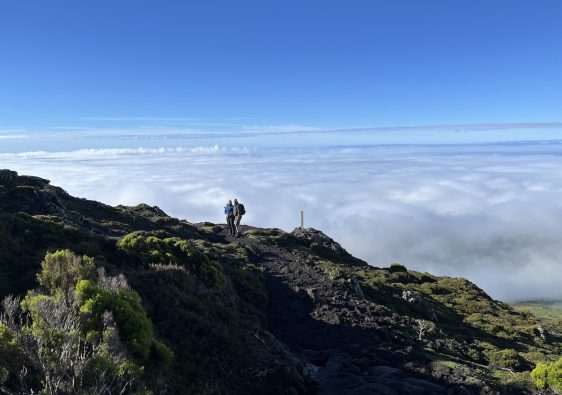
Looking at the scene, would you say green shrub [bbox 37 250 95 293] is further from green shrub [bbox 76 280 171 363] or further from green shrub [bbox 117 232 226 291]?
green shrub [bbox 117 232 226 291]

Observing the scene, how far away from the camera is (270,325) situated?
1427 cm

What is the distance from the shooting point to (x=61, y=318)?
635 centimetres

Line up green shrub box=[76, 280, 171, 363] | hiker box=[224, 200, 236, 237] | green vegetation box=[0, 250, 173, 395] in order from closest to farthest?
1. green vegetation box=[0, 250, 173, 395]
2. green shrub box=[76, 280, 171, 363]
3. hiker box=[224, 200, 236, 237]

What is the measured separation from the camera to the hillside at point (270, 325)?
8766mm

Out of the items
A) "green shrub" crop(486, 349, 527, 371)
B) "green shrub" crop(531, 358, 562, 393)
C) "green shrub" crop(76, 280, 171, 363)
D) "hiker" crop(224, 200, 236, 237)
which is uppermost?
"green shrub" crop(76, 280, 171, 363)

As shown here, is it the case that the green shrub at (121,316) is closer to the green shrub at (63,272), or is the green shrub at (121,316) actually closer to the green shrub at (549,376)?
the green shrub at (63,272)

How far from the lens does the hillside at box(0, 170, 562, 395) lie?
8.77 meters

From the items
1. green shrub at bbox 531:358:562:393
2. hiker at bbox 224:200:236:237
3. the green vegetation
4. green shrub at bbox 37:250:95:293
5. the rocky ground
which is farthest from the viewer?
hiker at bbox 224:200:236:237

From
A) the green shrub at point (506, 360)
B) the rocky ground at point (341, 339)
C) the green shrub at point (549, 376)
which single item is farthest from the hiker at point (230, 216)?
the green shrub at point (549, 376)

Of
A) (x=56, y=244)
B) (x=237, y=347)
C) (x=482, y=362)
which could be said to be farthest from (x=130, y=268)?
(x=482, y=362)

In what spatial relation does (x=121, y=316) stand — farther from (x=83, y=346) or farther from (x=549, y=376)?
(x=549, y=376)

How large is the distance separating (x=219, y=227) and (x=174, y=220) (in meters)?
3.96

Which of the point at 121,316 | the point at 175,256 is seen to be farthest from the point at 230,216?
the point at 121,316

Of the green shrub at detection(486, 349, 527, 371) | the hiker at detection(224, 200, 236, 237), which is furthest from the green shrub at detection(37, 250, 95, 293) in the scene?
the hiker at detection(224, 200, 236, 237)
